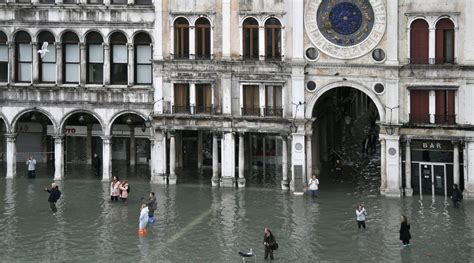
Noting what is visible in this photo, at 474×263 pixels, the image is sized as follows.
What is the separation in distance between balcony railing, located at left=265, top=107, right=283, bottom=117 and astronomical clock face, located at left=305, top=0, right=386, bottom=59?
5217 mm

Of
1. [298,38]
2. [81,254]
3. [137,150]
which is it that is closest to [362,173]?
[298,38]

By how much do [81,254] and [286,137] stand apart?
851 inches

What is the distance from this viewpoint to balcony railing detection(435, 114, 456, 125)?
51.4 meters

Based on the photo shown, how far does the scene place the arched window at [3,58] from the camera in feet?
189

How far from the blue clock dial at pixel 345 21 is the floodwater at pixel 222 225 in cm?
1079

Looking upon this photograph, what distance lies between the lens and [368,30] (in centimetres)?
5284

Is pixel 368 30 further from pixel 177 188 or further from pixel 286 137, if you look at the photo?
pixel 177 188

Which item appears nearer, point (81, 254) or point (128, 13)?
point (81, 254)

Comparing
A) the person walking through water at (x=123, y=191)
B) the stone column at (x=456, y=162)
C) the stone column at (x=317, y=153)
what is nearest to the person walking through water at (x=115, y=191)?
the person walking through water at (x=123, y=191)

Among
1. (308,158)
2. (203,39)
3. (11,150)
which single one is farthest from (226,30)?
(11,150)

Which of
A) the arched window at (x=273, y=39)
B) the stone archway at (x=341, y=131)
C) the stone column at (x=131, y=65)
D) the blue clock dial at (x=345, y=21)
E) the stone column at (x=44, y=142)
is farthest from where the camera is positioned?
the stone column at (x=44, y=142)

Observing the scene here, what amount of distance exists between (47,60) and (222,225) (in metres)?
22.6

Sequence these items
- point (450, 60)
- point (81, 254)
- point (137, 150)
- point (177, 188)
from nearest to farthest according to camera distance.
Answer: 1. point (81, 254)
2. point (450, 60)
3. point (177, 188)
4. point (137, 150)

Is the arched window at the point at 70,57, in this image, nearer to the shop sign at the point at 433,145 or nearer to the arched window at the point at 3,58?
the arched window at the point at 3,58
